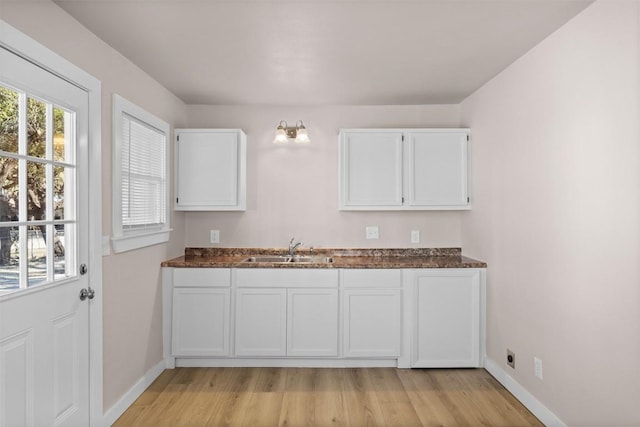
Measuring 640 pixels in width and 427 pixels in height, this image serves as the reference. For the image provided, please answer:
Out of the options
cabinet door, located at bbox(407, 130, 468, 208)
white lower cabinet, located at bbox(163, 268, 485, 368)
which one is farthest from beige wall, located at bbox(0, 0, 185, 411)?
cabinet door, located at bbox(407, 130, 468, 208)

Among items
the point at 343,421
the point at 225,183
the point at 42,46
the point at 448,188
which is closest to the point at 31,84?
the point at 42,46

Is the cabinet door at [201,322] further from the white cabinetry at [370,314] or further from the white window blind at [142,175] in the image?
the white cabinetry at [370,314]

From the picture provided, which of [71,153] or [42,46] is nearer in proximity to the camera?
[42,46]

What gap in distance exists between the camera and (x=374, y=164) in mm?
3686

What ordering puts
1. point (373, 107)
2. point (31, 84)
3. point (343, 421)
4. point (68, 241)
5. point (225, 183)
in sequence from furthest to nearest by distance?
point (373, 107), point (225, 183), point (343, 421), point (68, 241), point (31, 84)

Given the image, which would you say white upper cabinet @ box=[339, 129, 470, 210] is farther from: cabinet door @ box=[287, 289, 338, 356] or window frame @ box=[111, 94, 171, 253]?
window frame @ box=[111, 94, 171, 253]

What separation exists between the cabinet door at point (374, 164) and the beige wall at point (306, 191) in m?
0.32

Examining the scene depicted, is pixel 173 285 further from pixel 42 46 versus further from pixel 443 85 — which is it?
pixel 443 85

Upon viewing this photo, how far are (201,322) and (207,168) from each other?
1333 mm

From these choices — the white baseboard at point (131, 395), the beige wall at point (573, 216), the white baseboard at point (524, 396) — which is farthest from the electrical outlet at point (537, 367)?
the white baseboard at point (131, 395)

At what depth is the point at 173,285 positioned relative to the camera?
3.39 metres

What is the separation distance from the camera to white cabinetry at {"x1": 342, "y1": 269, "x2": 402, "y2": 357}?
3385 mm

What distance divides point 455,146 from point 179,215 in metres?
2.62

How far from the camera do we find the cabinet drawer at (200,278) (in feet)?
11.1
